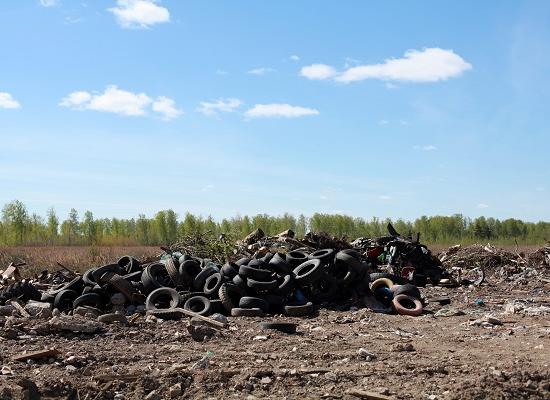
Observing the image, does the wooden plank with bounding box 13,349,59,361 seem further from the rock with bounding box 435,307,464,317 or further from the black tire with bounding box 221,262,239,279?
the rock with bounding box 435,307,464,317

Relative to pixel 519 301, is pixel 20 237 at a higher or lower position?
higher

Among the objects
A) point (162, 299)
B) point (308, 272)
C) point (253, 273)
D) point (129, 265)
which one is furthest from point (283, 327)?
point (129, 265)

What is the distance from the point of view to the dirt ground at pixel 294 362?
5.84 meters

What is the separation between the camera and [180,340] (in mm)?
8477

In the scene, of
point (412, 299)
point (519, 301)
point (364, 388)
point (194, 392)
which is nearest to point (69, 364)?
point (194, 392)

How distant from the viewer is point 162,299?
Answer: 1182cm

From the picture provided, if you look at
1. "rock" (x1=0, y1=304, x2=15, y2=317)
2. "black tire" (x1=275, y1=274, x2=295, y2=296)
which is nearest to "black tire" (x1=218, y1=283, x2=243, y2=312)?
"black tire" (x1=275, y1=274, x2=295, y2=296)

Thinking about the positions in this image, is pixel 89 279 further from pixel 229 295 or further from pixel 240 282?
pixel 240 282

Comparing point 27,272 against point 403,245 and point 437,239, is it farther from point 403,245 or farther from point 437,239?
point 437,239

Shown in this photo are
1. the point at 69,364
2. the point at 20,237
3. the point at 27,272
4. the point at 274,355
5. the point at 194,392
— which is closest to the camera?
the point at 194,392

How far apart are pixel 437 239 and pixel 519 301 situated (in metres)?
43.3

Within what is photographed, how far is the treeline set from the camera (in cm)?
4919

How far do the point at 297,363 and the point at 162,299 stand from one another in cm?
548

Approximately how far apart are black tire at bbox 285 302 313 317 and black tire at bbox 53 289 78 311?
4126 millimetres
